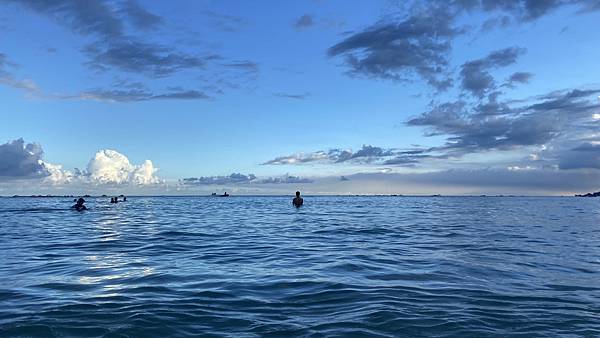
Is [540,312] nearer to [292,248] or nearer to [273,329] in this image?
[273,329]

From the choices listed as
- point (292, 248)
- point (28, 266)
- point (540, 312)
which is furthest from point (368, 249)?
point (28, 266)

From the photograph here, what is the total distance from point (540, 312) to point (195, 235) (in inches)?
915

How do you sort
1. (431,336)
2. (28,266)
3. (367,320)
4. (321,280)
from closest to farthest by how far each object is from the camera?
1. (431,336)
2. (367,320)
3. (321,280)
4. (28,266)

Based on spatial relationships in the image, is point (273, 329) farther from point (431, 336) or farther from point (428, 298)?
point (428, 298)

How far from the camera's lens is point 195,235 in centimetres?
2972

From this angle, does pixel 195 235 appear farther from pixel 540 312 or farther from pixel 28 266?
pixel 540 312

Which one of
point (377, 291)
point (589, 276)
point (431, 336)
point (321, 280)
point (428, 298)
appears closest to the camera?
point (431, 336)

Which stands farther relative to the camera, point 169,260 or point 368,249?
point 368,249

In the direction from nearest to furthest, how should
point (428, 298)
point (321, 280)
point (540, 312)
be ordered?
point (540, 312), point (428, 298), point (321, 280)

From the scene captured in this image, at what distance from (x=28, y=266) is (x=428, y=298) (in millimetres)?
15104

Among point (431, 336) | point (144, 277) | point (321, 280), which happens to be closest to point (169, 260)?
point (144, 277)

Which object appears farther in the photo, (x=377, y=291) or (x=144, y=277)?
(x=144, y=277)

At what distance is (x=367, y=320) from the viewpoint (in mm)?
9594

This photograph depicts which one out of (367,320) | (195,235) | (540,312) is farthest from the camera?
(195,235)
